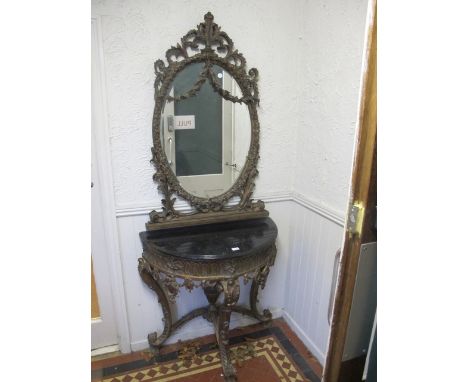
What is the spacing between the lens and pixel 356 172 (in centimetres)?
70

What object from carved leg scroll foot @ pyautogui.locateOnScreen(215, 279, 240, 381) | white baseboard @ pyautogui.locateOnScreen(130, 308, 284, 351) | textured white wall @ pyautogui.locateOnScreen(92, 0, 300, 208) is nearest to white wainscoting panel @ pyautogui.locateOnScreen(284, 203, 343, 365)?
white baseboard @ pyautogui.locateOnScreen(130, 308, 284, 351)

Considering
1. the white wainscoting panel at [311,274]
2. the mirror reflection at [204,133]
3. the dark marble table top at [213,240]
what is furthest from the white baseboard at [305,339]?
the mirror reflection at [204,133]

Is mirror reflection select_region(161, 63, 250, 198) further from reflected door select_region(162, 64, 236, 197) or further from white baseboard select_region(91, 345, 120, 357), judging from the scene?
white baseboard select_region(91, 345, 120, 357)

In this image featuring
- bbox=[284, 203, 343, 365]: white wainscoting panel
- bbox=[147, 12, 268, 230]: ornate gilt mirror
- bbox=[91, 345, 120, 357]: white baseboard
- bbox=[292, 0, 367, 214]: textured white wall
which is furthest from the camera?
bbox=[91, 345, 120, 357]: white baseboard

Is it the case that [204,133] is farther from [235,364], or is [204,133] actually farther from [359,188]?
[235,364]

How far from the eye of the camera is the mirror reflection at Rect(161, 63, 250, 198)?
171 centimetres

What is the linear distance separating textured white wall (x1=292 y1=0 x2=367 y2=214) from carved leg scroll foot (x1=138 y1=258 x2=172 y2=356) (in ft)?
3.41

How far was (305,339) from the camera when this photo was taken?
81.4 inches

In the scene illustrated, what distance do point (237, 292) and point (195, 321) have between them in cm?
69

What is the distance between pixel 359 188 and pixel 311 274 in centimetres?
140

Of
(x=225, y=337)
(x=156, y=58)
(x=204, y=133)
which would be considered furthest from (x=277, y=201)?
(x=156, y=58)
